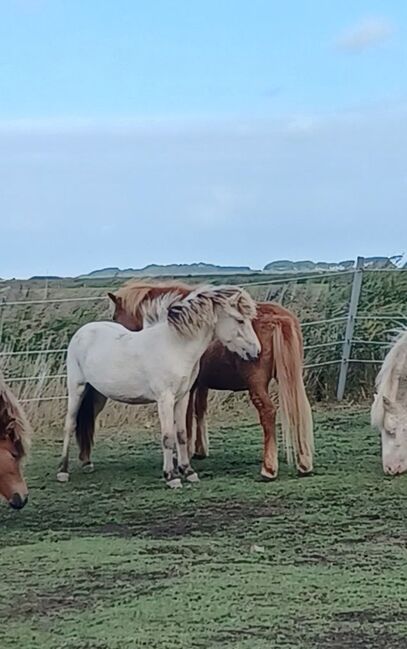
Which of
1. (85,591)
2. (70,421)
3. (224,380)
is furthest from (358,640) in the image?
(70,421)

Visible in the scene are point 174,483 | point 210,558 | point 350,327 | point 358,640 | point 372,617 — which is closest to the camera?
point 358,640

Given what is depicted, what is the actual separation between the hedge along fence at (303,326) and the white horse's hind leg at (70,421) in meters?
2.18

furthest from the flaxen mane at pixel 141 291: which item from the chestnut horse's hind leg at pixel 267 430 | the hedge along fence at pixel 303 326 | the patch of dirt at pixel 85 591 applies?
the patch of dirt at pixel 85 591

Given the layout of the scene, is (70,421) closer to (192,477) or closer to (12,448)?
(192,477)

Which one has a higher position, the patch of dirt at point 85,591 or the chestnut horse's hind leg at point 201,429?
the chestnut horse's hind leg at point 201,429

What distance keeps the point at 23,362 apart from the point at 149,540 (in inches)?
175

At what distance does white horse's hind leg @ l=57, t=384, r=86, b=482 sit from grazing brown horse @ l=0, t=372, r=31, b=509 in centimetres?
116

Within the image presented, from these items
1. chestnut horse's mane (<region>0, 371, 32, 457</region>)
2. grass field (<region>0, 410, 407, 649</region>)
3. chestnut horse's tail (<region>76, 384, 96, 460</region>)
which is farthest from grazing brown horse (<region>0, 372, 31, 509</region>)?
chestnut horse's tail (<region>76, 384, 96, 460</region>)

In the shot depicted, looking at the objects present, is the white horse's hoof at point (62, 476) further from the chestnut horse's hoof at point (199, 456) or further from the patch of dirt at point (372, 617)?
the patch of dirt at point (372, 617)

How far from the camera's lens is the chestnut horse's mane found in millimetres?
5418

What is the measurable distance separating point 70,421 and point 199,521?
1645 millimetres

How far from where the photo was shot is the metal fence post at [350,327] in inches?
396

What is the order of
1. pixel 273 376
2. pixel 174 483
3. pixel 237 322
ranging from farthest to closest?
pixel 273 376
pixel 237 322
pixel 174 483

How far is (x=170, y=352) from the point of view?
20.5ft
